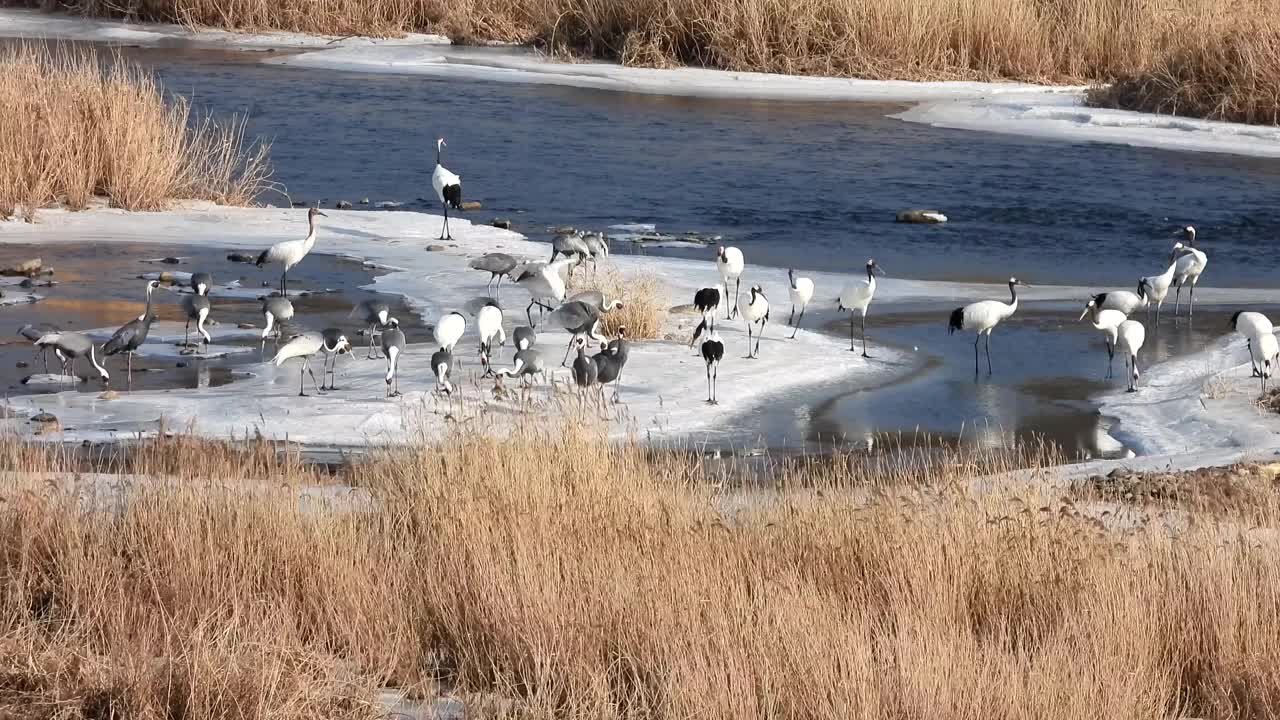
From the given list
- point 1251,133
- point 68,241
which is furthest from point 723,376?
point 1251,133

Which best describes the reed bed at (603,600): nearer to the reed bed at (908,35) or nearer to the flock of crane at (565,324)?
the flock of crane at (565,324)

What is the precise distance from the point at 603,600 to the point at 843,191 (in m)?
15.4

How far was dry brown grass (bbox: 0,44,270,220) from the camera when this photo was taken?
16.8 meters

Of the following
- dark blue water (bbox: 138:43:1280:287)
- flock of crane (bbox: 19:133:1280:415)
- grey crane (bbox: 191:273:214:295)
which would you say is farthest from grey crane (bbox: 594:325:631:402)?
dark blue water (bbox: 138:43:1280:287)

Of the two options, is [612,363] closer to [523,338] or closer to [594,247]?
[523,338]

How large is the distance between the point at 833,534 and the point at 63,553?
288 centimetres

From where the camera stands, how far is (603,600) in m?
6.11

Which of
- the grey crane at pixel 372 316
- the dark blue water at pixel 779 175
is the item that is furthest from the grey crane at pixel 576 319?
the dark blue water at pixel 779 175

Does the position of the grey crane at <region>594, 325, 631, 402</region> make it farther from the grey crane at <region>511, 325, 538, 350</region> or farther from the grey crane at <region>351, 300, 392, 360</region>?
the grey crane at <region>351, 300, 392, 360</region>

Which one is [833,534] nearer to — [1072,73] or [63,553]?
[63,553]

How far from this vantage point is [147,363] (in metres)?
11.6

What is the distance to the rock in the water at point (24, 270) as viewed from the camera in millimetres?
14445

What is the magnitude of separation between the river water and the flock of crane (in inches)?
15.3

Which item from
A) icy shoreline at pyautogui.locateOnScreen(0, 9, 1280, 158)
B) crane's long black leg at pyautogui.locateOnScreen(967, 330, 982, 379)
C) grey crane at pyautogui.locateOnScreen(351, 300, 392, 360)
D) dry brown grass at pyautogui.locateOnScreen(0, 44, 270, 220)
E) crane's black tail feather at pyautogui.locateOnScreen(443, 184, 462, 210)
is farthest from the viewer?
icy shoreline at pyautogui.locateOnScreen(0, 9, 1280, 158)
